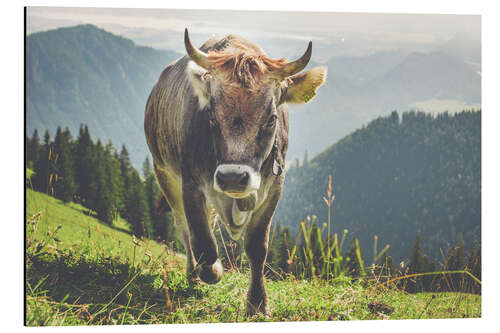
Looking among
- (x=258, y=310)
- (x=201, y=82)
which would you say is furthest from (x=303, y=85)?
(x=258, y=310)

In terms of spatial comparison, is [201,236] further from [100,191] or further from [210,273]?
[100,191]

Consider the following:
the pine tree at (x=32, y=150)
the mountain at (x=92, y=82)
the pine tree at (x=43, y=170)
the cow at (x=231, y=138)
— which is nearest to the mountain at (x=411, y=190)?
the cow at (x=231, y=138)

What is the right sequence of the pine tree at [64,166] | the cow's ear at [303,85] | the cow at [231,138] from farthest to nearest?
the pine tree at [64,166], the cow's ear at [303,85], the cow at [231,138]

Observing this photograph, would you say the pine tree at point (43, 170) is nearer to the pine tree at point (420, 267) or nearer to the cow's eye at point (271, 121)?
the cow's eye at point (271, 121)

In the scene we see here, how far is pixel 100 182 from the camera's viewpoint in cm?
684

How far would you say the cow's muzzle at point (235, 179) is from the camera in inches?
156

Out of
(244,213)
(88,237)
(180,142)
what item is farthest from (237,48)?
(88,237)

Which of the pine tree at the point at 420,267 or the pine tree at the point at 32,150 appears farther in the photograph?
the pine tree at the point at 420,267

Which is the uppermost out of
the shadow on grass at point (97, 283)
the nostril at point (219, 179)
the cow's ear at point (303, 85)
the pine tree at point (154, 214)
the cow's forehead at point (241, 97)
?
the cow's ear at point (303, 85)

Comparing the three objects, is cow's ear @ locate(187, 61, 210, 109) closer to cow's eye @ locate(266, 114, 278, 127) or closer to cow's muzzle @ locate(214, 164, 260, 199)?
cow's eye @ locate(266, 114, 278, 127)

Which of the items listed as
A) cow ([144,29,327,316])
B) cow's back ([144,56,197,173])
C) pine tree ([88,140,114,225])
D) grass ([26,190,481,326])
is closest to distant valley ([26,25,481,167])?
pine tree ([88,140,114,225])

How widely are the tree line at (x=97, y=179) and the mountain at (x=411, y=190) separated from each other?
173cm

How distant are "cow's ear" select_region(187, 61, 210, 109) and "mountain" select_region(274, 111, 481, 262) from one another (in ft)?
7.39

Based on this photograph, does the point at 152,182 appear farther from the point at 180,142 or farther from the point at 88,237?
the point at 180,142
